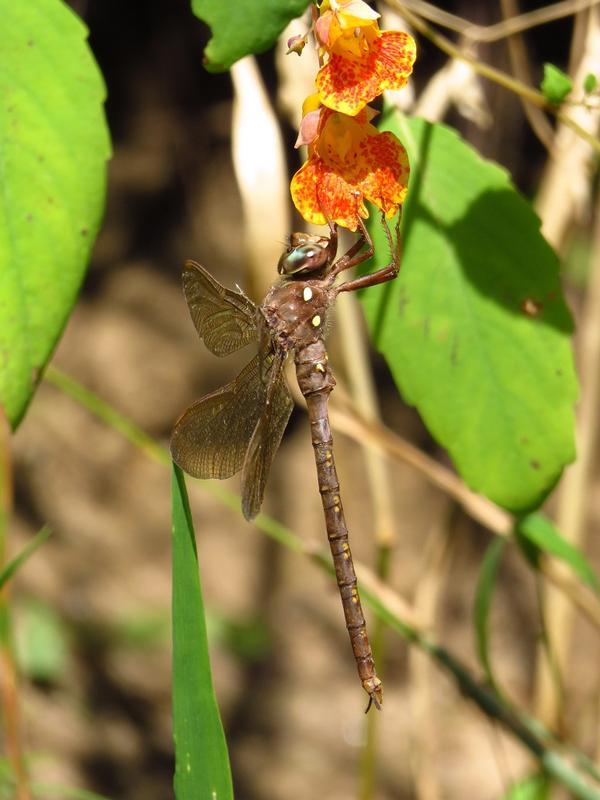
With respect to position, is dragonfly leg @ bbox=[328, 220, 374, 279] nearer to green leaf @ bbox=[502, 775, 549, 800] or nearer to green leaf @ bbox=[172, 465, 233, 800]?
green leaf @ bbox=[172, 465, 233, 800]

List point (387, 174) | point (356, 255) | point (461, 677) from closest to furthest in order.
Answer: point (387, 174) < point (356, 255) < point (461, 677)

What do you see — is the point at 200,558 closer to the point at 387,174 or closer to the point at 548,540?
the point at 548,540

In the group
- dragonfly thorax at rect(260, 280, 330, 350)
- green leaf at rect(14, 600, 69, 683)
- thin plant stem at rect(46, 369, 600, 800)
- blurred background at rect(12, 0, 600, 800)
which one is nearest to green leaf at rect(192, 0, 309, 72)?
dragonfly thorax at rect(260, 280, 330, 350)

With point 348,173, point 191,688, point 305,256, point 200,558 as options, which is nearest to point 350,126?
point 348,173

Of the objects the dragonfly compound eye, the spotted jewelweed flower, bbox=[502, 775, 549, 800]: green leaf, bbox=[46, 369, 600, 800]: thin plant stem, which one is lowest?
bbox=[502, 775, 549, 800]: green leaf

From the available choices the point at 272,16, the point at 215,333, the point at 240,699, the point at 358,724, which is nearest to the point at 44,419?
the point at 240,699

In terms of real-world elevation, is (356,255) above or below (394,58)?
below
